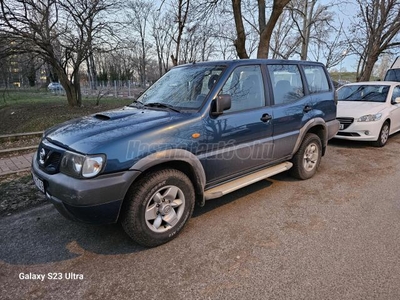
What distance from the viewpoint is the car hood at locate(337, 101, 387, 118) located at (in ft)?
21.2

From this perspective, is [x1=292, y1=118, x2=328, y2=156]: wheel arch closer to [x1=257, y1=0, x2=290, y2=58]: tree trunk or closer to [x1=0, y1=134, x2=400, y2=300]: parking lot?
[x1=0, y1=134, x2=400, y2=300]: parking lot

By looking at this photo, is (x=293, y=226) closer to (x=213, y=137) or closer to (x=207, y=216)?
(x=207, y=216)

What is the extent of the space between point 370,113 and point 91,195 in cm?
666

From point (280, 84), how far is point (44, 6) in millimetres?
11385

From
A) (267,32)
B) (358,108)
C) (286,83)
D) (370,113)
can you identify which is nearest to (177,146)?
(286,83)

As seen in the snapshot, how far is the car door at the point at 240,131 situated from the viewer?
3.09 metres

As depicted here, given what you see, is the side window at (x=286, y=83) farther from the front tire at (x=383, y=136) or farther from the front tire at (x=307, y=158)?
the front tire at (x=383, y=136)

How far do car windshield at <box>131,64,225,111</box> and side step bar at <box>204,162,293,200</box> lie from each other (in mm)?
1017

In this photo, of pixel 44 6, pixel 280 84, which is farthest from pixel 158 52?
pixel 280 84

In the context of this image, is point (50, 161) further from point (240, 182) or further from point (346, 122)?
point (346, 122)

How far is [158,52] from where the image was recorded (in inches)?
1711

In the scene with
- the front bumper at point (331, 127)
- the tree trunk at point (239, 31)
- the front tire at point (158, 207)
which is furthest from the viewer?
the tree trunk at point (239, 31)

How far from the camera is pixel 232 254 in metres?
2.64

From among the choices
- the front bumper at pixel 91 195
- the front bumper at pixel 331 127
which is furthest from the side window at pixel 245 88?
the front bumper at pixel 331 127
